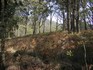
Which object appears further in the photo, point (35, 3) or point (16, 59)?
point (35, 3)

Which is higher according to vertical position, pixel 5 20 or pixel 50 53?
pixel 5 20

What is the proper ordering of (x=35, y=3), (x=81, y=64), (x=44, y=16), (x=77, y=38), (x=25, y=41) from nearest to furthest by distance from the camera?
(x=81, y=64) → (x=77, y=38) → (x=25, y=41) → (x=35, y=3) → (x=44, y=16)

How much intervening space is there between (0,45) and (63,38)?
18.1ft

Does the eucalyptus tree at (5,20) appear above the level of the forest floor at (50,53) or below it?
above

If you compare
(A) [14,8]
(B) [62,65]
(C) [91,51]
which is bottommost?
(B) [62,65]

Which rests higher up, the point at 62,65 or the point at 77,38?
the point at 77,38

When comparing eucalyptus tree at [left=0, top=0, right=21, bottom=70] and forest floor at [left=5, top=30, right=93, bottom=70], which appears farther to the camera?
eucalyptus tree at [left=0, top=0, right=21, bottom=70]

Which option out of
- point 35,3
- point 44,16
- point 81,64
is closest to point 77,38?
point 81,64

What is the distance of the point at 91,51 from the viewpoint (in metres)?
13.8

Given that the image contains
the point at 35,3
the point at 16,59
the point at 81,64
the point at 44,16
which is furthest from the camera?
the point at 44,16

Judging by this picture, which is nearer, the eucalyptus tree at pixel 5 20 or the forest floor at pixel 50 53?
the forest floor at pixel 50 53

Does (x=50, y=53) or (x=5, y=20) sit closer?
(x=50, y=53)

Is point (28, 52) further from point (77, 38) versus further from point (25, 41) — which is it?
point (77, 38)

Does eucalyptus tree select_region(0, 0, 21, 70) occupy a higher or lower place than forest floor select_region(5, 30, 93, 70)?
higher
